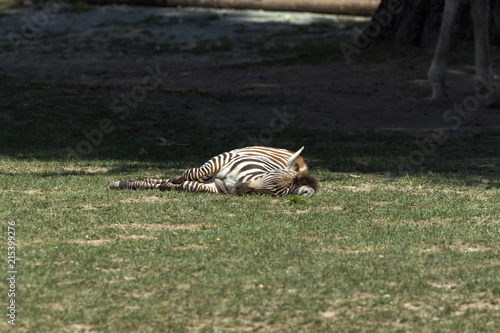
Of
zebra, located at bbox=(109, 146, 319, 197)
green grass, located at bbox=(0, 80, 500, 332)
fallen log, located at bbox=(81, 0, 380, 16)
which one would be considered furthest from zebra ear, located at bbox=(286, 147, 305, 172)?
fallen log, located at bbox=(81, 0, 380, 16)

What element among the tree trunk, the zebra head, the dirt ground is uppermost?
the zebra head

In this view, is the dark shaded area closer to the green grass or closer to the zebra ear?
the green grass

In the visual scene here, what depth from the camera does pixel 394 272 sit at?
199 inches

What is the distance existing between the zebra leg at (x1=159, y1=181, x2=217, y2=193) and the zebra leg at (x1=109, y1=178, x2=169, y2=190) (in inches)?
3.2

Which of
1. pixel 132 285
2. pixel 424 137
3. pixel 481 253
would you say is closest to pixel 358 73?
pixel 424 137

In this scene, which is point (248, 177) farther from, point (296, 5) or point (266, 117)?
point (296, 5)

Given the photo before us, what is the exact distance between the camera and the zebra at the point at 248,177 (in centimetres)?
729

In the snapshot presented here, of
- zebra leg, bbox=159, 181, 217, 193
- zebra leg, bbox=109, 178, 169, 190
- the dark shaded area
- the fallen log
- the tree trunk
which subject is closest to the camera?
zebra leg, bbox=159, 181, 217, 193

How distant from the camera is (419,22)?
16281 mm

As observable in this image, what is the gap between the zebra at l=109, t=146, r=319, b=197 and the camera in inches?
287

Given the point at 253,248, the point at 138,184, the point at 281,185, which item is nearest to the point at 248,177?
the point at 281,185

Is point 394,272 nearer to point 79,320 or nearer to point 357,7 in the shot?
point 79,320

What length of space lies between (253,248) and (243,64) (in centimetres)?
1124

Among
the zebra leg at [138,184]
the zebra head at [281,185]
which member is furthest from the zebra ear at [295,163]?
the zebra leg at [138,184]
